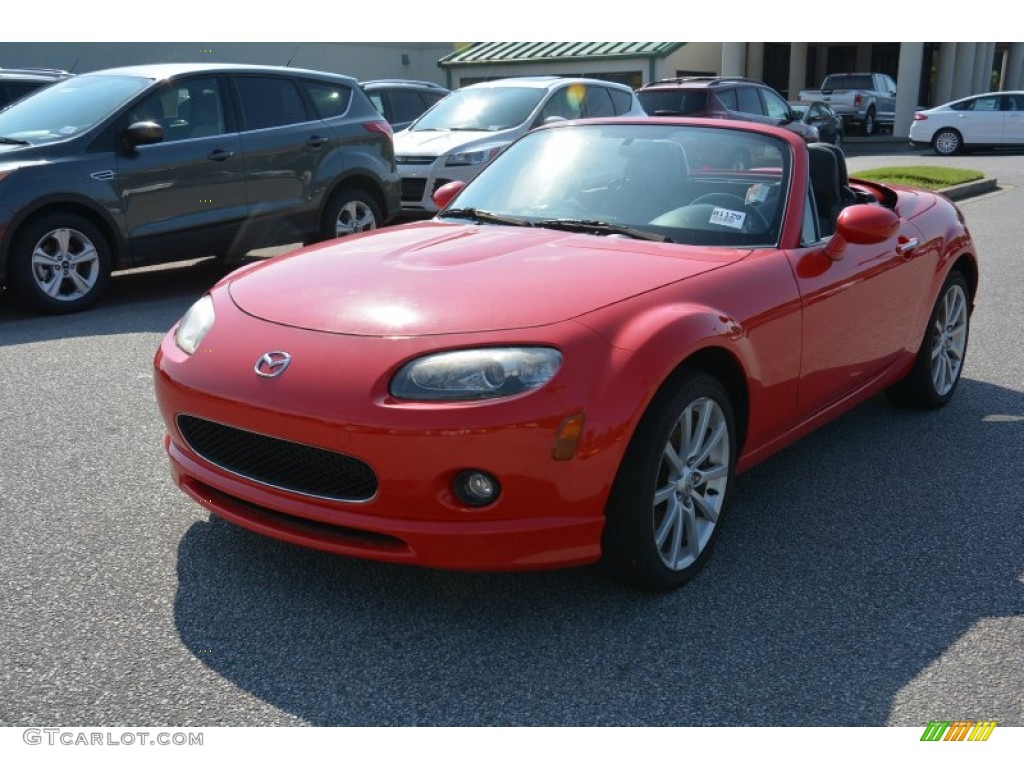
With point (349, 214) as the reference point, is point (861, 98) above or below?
below

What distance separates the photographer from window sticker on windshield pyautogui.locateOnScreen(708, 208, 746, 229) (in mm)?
4055

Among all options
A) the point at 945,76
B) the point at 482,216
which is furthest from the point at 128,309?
the point at 945,76

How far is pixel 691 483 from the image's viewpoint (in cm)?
341

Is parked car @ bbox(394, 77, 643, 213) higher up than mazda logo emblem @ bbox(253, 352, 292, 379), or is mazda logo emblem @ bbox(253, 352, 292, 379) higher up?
mazda logo emblem @ bbox(253, 352, 292, 379)

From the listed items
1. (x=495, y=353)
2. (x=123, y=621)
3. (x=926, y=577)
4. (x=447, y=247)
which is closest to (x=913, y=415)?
(x=926, y=577)

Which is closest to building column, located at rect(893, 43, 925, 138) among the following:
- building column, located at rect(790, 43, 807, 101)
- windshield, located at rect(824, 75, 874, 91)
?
windshield, located at rect(824, 75, 874, 91)

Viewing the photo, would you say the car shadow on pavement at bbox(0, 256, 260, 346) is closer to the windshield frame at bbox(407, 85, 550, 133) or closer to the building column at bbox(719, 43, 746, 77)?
the windshield frame at bbox(407, 85, 550, 133)

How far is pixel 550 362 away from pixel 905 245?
2.46 metres

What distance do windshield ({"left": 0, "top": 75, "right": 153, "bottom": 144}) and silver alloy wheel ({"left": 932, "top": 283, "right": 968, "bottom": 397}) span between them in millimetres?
5818

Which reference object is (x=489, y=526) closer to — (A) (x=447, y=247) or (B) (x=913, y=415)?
(A) (x=447, y=247)

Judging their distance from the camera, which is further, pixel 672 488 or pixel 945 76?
pixel 945 76

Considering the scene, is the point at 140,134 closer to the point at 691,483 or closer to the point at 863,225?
the point at 863,225

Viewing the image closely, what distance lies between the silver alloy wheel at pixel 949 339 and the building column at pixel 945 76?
1180 inches

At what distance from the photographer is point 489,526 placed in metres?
2.95
